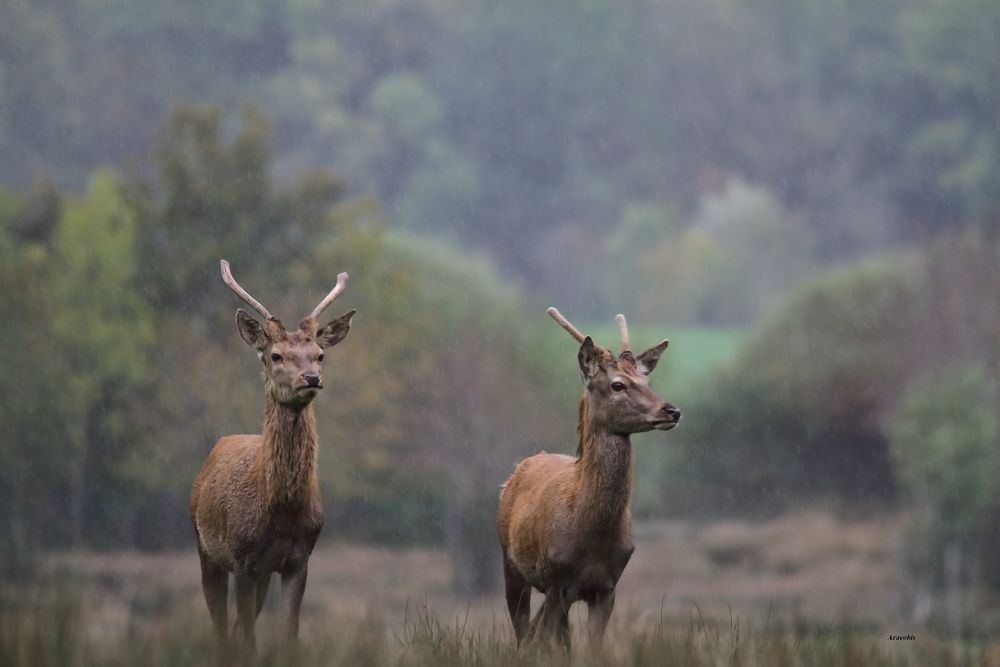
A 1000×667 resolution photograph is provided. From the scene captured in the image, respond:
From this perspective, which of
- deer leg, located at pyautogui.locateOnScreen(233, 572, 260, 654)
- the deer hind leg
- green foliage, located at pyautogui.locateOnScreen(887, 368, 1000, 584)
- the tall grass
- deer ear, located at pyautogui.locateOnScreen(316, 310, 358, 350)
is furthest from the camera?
green foliage, located at pyautogui.locateOnScreen(887, 368, 1000, 584)

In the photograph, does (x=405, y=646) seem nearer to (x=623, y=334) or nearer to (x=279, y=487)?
(x=279, y=487)

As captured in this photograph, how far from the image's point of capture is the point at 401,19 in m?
100

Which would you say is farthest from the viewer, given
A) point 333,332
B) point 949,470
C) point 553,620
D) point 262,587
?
point 949,470

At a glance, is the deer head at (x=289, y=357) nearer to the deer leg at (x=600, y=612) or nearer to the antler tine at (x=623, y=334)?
the antler tine at (x=623, y=334)

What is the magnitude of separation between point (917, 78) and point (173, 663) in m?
90.7

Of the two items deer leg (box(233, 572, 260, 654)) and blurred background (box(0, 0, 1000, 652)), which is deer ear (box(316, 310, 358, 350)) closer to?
deer leg (box(233, 572, 260, 654))

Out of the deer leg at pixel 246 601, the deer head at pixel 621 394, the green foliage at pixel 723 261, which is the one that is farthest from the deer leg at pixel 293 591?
the green foliage at pixel 723 261

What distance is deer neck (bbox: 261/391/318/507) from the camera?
1041cm

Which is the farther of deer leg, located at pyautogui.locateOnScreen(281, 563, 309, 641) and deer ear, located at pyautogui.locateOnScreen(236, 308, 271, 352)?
deer ear, located at pyautogui.locateOnScreen(236, 308, 271, 352)

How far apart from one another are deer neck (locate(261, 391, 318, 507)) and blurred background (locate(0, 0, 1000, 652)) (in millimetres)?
1876

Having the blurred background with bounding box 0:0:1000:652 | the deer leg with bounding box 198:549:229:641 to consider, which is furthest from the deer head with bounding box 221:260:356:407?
the blurred background with bounding box 0:0:1000:652

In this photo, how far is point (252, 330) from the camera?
1088 centimetres

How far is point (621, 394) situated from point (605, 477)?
1.61ft

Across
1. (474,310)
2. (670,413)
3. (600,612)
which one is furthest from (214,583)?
(474,310)
